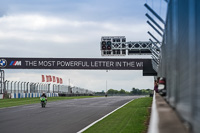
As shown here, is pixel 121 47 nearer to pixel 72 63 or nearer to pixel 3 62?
pixel 72 63

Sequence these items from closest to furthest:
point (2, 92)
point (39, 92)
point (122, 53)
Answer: point (2, 92), point (122, 53), point (39, 92)

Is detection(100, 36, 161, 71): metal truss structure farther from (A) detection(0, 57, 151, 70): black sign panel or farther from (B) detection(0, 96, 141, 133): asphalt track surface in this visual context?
(B) detection(0, 96, 141, 133): asphalt track surface

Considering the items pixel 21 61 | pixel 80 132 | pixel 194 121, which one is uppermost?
pixel 21 61

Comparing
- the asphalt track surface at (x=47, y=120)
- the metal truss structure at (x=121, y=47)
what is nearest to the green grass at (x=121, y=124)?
the asphalt track surface at (x=47, y=120)

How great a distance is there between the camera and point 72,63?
188ft

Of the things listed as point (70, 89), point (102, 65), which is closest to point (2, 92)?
point (102, 65)

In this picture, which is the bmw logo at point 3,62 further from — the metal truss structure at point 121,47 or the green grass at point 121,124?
the green grass at point 121,124

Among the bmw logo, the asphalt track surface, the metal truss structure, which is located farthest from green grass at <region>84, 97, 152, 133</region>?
the bmw logo

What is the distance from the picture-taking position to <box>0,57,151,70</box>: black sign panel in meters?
56.2

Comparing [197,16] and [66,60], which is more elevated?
[66,60]

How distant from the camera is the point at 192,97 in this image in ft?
9.45

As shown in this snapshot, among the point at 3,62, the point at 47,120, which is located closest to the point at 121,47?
Result: the point at 3,62

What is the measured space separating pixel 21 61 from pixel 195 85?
55.7 m

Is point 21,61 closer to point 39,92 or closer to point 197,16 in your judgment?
point 39,92
